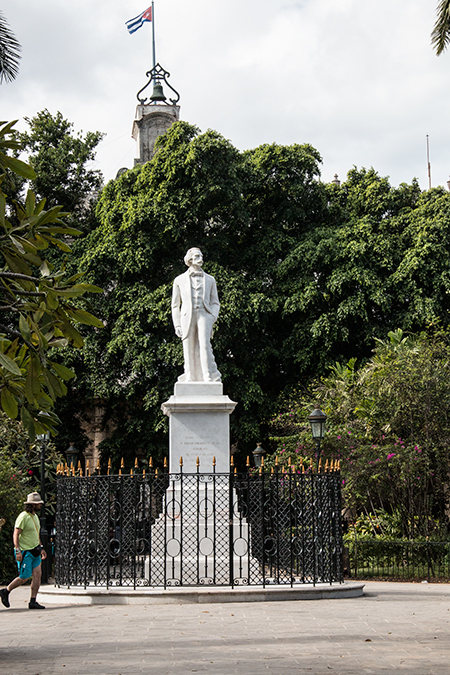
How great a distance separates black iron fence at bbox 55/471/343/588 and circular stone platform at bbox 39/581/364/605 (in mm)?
309

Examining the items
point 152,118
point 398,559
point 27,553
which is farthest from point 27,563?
point 152,118

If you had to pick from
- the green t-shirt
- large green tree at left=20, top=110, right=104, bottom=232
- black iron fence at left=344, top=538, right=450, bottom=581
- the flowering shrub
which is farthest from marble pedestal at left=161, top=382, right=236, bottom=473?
large green tree at left=20, top=110, right=104, bottom=232

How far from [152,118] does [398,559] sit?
22.6 m

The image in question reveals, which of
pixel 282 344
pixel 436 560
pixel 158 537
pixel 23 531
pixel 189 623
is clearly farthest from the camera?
pixel 282 344

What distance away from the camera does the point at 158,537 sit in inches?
447

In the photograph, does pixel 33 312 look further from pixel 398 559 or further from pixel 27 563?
pixel 398 559

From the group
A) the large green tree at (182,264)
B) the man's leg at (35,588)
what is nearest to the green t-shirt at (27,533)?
the man's leg at (35,588)

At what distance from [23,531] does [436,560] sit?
1044cm

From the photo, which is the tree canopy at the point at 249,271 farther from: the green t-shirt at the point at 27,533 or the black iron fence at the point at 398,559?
the green t-shirt at the point at 27,533

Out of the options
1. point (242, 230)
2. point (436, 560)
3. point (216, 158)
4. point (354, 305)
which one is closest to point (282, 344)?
point (354, 305)

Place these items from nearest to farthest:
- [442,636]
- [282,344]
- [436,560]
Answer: [442,636]
[436,560]
[282,344]

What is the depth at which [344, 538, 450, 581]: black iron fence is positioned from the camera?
54.6 ft

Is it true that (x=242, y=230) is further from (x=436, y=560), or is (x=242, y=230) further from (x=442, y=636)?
(x=442, y=636)

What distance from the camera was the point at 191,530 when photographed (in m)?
11.5
